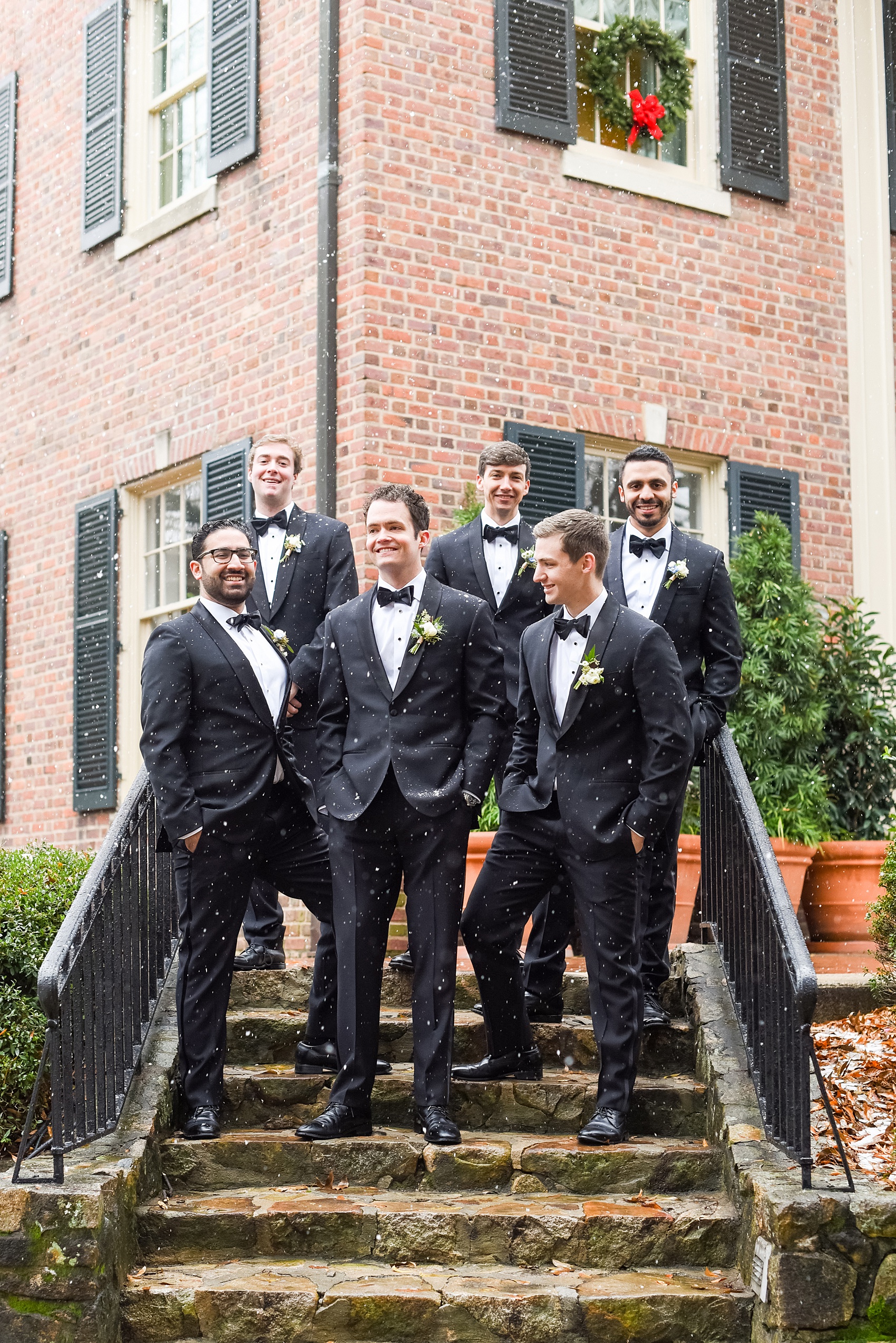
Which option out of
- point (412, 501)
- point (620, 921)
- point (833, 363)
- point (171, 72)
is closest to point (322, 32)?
point (171, 72)

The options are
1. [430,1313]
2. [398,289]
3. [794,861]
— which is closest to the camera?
[430,1313]

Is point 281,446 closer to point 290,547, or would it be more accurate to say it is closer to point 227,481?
point 290,547

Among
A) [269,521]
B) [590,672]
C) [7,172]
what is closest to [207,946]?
[590,672]

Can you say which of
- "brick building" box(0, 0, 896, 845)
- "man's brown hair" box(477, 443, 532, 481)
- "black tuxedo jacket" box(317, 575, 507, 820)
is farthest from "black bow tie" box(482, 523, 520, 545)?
"brick building" box(0, 0, 896, 845)

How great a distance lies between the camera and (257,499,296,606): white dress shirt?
236 inches

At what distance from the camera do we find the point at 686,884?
7547 millimetres

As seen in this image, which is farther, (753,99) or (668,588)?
(753,99)

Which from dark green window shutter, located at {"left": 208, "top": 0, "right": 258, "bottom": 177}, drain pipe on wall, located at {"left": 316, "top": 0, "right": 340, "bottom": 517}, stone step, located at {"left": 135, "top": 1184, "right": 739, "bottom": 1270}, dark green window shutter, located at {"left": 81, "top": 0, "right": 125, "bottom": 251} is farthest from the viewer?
dark green window shutter, located at {"left": 81, "top": 0, "right": 125, "bottom": 251}

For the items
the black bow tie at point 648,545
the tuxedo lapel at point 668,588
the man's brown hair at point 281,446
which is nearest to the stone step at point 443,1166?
the tuxedo lapel at point 668,588

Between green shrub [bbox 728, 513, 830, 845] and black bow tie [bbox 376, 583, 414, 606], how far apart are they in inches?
134

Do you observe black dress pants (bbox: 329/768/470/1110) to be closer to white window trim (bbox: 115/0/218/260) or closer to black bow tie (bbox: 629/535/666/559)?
black bow tie (bbox: 629/535/666/559)

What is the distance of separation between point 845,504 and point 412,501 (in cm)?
572

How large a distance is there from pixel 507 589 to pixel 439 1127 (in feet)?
6.08

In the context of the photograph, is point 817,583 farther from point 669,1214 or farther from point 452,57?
point 669,1214
